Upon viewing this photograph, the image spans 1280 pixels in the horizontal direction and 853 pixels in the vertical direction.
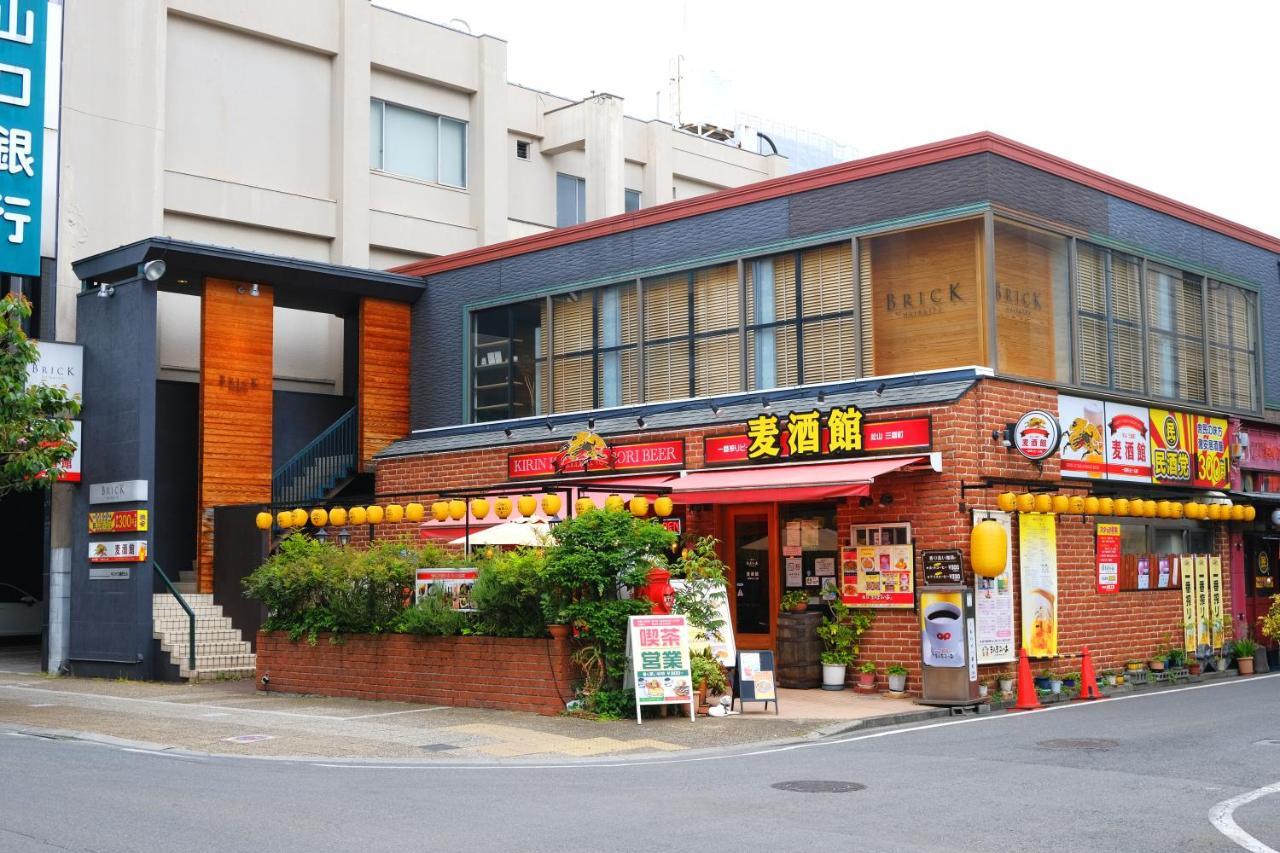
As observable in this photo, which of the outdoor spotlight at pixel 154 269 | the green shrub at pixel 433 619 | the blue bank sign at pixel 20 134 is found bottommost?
the green shrub at pixel 433 619

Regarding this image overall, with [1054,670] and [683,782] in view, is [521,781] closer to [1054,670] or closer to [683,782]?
[683,782]

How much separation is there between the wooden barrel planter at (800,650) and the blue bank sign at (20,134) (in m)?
15.0

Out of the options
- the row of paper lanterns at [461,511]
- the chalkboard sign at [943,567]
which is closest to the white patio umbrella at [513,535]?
the row of paper lanterns at [461,511]

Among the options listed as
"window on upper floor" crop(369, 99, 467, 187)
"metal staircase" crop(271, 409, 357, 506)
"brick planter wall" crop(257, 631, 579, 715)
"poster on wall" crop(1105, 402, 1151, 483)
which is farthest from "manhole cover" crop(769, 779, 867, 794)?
"window on upper floor" crop(369, 99, 467, 187)

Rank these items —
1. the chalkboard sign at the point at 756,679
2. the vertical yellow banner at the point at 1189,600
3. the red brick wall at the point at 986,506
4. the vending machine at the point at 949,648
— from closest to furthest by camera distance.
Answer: the chalkboard sign at the point at 756,679 → the vending machine at the point at 949,648 → the red brick wall at the point at 986,506 → the vertical yellow banner at the point at 1189,600

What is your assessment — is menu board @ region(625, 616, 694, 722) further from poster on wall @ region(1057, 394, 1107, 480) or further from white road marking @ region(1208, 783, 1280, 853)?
poster on wall @ region(1057, 394, 1107, 480)

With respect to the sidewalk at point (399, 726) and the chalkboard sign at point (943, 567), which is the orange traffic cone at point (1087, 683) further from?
the sidewalk at point (399, 726)

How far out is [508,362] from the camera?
26.4 metres

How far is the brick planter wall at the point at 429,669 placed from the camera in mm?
17094

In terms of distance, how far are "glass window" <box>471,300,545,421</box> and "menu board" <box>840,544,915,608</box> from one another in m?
8.20

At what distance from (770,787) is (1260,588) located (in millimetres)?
17177

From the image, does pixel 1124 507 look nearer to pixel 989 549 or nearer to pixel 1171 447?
pixel 1171 447

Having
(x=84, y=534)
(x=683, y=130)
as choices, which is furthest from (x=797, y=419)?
(x=683, y=130)

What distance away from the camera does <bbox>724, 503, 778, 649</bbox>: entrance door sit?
21156 millimetres
